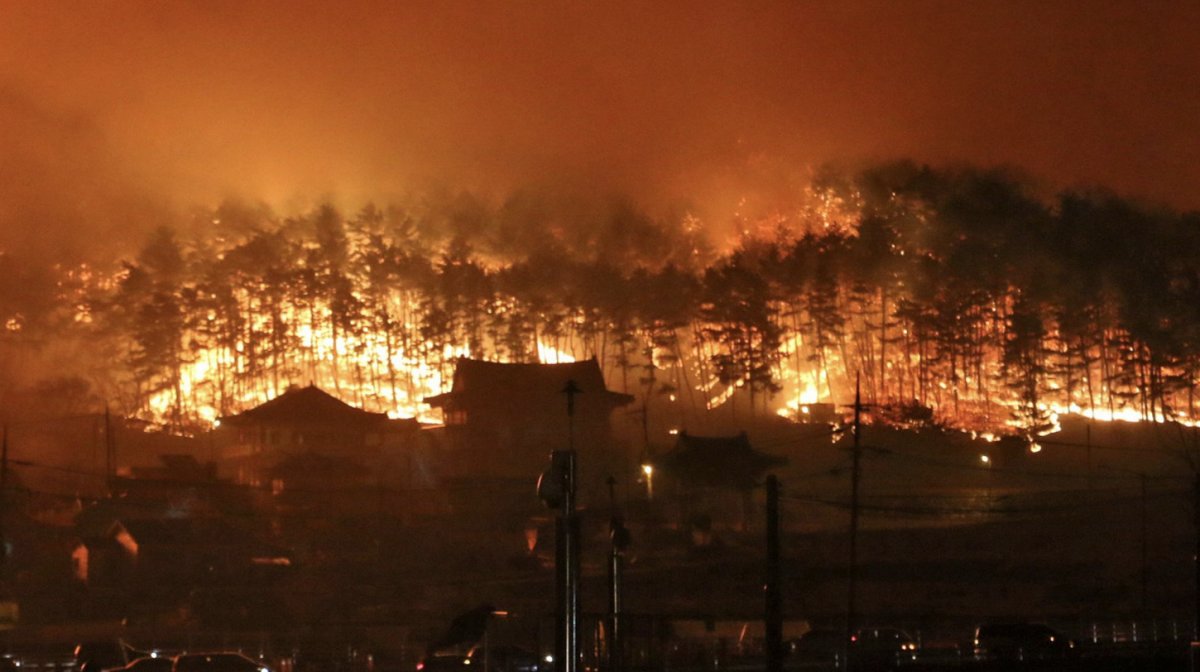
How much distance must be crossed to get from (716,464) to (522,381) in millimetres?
8845

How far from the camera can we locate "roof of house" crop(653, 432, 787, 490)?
4172 centimetres

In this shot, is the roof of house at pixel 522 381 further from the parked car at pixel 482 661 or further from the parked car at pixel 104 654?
the parked car at pixel 482 661

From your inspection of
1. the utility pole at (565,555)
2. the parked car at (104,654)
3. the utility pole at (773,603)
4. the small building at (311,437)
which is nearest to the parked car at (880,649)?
the utility pole at (773,603)

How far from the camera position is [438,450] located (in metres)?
48.2

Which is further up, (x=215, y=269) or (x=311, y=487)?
(x=215, y=269)

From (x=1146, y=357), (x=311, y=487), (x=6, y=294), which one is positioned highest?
(x=6, y=294)

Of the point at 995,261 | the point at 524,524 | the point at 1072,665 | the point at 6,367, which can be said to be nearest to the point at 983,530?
the point at 524,524

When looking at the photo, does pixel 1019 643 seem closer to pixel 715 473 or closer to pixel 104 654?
pixel 104 654

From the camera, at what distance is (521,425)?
46.4 meters

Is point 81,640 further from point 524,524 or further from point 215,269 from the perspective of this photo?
point 215,269

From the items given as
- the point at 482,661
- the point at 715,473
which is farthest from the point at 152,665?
the point at 715,473

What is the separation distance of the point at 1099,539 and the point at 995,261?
2792cm

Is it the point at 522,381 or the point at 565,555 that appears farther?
the point at 522,381

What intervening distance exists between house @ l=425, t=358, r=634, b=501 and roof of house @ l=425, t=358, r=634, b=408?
32mm
